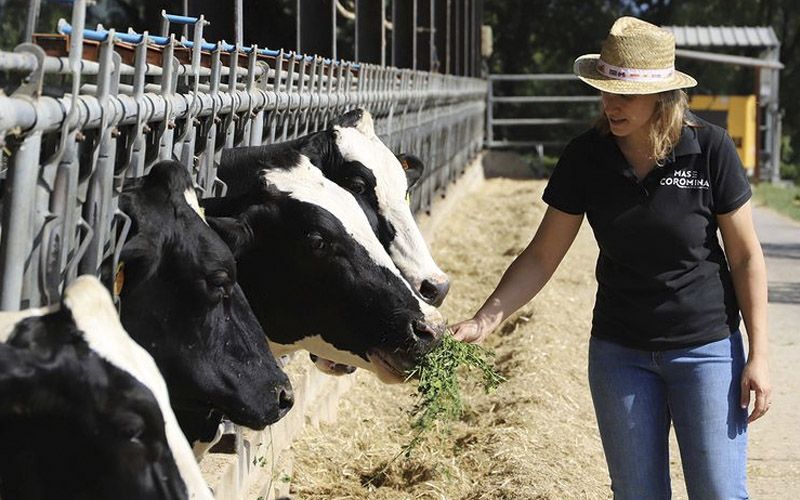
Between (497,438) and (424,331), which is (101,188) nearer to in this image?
(424,331)

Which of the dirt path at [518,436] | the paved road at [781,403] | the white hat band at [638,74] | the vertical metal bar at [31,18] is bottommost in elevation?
the paved road at [781,403]

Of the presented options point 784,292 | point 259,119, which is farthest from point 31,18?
point 784,292

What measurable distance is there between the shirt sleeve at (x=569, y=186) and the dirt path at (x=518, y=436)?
1.58m

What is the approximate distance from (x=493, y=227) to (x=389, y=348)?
41.2 ft

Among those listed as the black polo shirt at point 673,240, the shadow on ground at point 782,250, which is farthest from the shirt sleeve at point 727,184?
the shadow on ground at point 782,250

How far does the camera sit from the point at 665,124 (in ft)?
14.3

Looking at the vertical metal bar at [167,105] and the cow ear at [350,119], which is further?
the cow ear at [350,119]

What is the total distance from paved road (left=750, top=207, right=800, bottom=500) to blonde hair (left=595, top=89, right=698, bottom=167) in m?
2.60

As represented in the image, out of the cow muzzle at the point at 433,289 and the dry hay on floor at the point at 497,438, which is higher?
the cow muzzle at the point at 433,289

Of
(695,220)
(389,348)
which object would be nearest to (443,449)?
(389,348)

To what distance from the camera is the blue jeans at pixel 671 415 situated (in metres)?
4.25

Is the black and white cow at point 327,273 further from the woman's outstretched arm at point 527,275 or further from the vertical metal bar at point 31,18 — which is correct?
the vertical metal bar at point 31,18

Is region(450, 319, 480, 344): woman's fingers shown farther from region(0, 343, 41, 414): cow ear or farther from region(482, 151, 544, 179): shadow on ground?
region(482, 151, 544, 179): shadow on ground

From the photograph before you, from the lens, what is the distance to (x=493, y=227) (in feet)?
55.9
